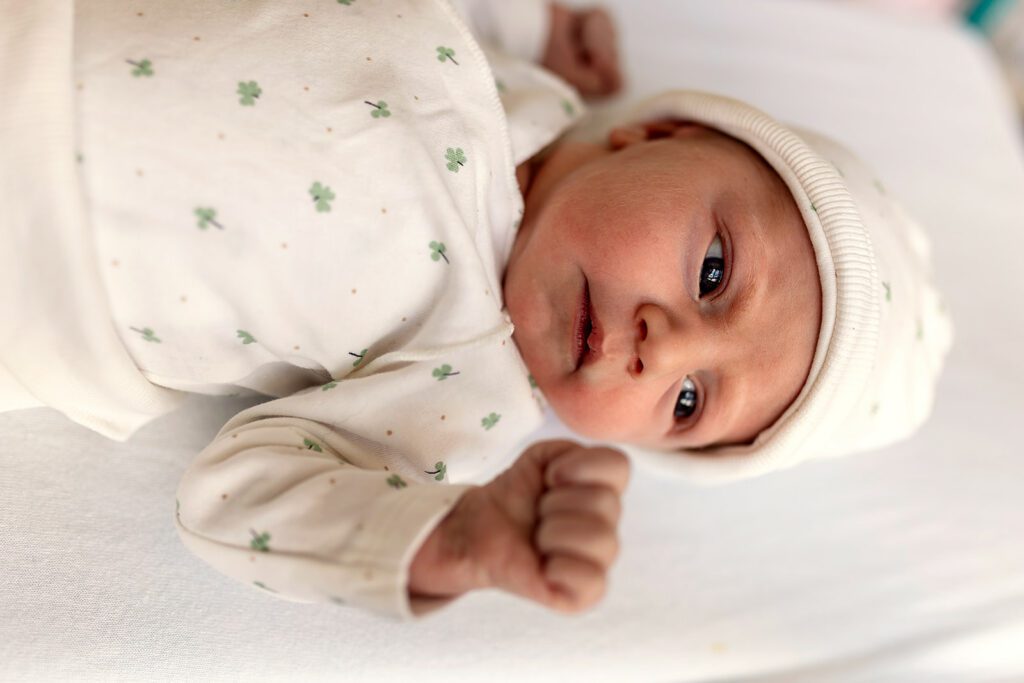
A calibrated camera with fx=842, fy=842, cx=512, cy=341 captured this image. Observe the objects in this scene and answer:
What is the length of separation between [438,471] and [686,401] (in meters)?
0.35

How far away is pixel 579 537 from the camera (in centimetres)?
73

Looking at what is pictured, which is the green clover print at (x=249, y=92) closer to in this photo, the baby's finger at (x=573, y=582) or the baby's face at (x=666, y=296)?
the baby's face at (x=666, y=296)

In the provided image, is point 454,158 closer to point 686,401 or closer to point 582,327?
point 582,327

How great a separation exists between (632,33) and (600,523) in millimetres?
1358

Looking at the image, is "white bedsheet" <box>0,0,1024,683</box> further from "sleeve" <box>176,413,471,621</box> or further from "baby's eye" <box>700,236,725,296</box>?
"baby's eye" <box>700,236,725,296</box>

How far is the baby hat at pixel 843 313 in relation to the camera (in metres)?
1.08

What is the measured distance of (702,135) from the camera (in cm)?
123

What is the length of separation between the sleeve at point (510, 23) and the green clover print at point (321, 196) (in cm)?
63

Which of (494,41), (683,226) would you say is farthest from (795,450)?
(494,41)

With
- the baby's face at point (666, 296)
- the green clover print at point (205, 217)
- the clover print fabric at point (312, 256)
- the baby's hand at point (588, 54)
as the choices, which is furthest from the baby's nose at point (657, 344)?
the baby's hand at point (588, 54)

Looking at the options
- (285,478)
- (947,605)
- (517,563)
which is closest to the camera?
(517,563)

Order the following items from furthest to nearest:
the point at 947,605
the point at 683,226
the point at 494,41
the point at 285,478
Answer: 1. the point at 494,41
2. the point at 947,605
3. the point at 683,226
4. the point at 285,478

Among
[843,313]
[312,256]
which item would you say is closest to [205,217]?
[312,256]

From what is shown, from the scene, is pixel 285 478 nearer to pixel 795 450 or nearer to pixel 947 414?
pixel 795 450
